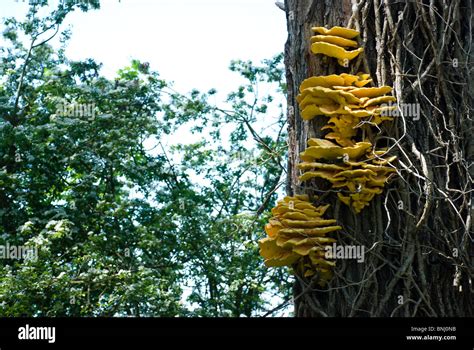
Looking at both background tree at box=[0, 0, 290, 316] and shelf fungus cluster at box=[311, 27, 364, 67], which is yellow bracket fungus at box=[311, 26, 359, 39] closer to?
shelf fungus cluster at box=[311, 27, 364, 67]

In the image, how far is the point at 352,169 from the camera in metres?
1.87

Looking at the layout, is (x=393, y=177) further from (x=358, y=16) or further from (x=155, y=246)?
(x=155, y=246)

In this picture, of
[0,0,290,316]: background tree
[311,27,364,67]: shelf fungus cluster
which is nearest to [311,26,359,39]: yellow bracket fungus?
[311,27,364,67]: shelf fungus cluster

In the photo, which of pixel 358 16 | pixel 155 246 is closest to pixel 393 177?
pixel 358 16

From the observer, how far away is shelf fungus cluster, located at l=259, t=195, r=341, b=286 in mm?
1840

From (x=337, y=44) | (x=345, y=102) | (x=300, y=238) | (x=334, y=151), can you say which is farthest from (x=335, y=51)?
(x=300, y=238)

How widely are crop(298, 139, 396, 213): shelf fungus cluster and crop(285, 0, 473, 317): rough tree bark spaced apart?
0.11 ft

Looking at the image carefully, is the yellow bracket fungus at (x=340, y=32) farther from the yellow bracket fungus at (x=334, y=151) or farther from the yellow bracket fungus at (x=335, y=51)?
the yellow bracket fungus at (x=334, y=151)

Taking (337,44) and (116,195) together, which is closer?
(337,44)

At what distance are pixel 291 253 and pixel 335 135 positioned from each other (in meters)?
0.35

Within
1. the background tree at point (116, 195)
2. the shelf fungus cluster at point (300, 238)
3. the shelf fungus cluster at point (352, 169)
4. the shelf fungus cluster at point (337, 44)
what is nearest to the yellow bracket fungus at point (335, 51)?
the shelf fungus cluster at point (337, 44)

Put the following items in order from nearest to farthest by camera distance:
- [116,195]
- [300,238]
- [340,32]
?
1. [300,238]
2. [340,32]
3. [116,195]

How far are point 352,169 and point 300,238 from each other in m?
0.23

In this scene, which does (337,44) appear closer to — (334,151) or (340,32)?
(340,32)
